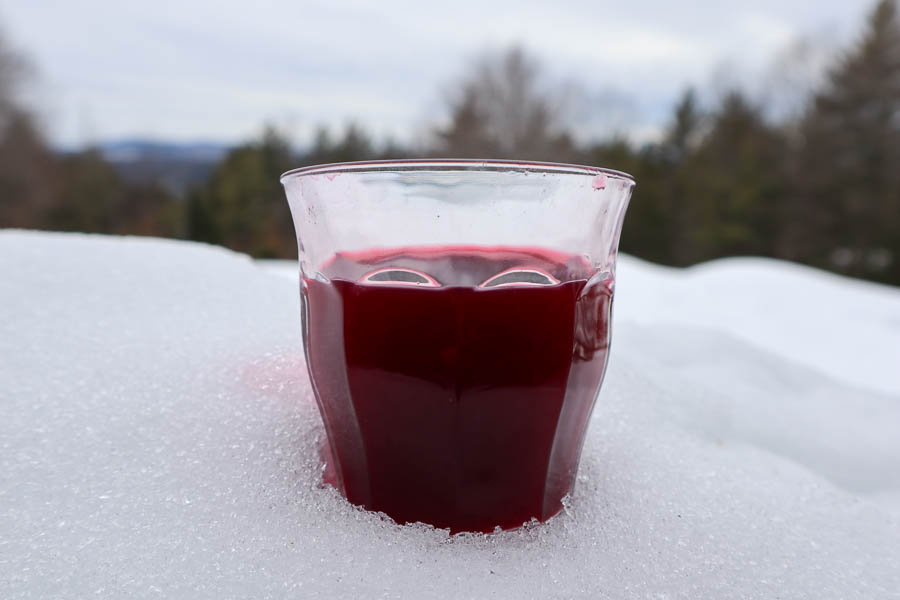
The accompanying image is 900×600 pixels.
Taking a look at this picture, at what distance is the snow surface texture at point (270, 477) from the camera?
0.43m

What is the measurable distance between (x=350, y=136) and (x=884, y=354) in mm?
18316

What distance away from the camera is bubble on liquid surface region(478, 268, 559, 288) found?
457 mm

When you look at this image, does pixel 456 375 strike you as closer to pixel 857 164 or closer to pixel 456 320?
pixel 456 320

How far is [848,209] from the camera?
1003 cm

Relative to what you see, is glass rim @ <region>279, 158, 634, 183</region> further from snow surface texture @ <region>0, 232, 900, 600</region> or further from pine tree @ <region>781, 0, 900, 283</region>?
pine tree @ <region>781, 0, 900, 283</region>

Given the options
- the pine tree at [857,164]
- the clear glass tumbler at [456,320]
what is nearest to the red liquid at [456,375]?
Answer: the clear glass tumbler at [456,320]

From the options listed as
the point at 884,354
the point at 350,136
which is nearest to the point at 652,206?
the point at 350,136

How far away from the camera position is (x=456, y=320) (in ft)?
1.48

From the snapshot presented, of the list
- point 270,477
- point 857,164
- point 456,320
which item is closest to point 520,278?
point 456,320

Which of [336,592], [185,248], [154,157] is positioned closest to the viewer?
[336,592]

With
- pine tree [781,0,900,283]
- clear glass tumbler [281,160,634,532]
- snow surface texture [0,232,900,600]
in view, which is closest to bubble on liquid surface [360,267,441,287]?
clear glass tumbler [281,160,634,532]

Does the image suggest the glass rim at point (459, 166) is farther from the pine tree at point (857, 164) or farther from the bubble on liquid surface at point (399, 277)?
the pine tree at point (857, 164)

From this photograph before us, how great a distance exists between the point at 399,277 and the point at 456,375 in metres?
0.08

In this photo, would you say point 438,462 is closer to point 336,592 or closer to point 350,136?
point 336,592
